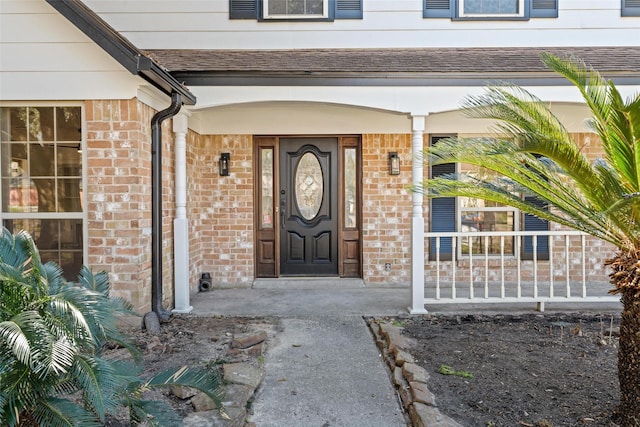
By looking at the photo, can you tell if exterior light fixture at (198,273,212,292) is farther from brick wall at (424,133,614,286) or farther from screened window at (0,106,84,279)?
brick wall at (424,133,614,286)

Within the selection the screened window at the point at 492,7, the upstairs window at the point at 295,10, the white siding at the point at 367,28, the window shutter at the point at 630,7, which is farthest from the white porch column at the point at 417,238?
the window shutter at the point at 630,7

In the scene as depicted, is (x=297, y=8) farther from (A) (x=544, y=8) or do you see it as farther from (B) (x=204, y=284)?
(B) (x=204, y=284)

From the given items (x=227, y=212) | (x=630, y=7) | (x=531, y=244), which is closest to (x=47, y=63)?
(x=227, y=212)

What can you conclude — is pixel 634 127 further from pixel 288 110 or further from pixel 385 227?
pixel 288 110

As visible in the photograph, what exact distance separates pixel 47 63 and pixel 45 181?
47.6 inches

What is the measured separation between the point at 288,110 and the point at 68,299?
4.76 metres

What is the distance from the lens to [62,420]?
194cm

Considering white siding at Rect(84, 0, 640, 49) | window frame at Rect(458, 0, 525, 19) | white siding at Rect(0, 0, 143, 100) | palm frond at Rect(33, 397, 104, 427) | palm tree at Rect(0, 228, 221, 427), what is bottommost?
palm frond at Rect(33, 397, 104, 427)

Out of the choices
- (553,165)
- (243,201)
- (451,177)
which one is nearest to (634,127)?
(553,165)

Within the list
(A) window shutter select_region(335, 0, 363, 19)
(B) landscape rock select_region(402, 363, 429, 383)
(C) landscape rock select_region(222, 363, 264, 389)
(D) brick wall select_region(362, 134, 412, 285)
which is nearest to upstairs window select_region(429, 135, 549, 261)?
(D) brick wall select_region(362, 134, 412, 285)

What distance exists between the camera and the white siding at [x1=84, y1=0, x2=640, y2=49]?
19.5ft

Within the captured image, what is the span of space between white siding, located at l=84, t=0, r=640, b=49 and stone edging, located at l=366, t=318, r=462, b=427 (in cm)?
403

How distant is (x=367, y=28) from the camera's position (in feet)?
19.8

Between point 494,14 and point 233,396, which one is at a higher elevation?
point 494,14
